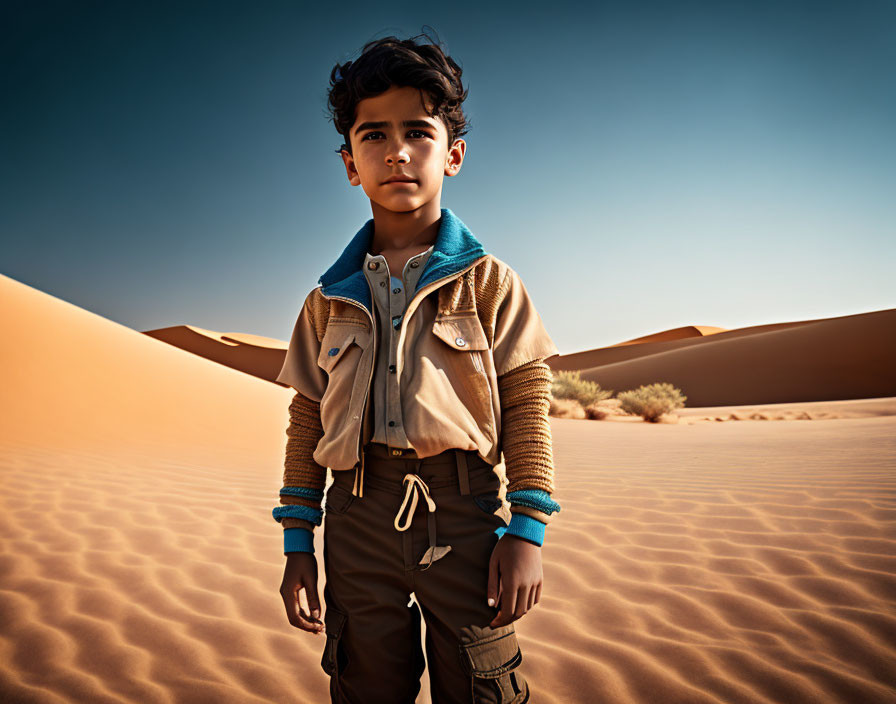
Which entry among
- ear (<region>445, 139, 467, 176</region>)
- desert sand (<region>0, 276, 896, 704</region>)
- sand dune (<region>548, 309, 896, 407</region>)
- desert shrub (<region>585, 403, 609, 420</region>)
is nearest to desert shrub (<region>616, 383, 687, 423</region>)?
desert shrub (<region>585, 403, 609, 420</region>)

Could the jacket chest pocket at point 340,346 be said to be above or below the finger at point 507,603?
above

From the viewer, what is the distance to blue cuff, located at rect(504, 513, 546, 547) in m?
1.19

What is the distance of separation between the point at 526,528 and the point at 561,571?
258cm

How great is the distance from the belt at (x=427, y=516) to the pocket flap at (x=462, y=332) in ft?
1.13

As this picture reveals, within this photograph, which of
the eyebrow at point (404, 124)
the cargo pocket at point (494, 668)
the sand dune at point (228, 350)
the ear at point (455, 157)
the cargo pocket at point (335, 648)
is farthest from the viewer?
the sand dune at point (228, 350)

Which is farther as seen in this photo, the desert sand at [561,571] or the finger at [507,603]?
the desert sand at [561,571]

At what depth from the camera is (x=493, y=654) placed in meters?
1.19

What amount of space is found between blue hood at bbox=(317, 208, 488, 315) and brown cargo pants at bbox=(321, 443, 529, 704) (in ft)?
1.41

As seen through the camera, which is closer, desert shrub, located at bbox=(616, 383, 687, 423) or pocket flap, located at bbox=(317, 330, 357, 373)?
pocket flap, located at bbox=(317, 330, 357, 373)

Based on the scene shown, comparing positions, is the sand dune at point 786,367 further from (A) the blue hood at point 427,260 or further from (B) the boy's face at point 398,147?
(B) the boy's face at point 398,147

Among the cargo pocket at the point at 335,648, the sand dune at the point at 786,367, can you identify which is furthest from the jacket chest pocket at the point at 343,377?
the sand dune at the point at 786,367

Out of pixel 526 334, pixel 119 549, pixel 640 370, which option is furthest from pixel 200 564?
pixel 640 370

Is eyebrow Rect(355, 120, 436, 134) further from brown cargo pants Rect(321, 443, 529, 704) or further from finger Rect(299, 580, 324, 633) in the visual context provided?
finger Rect(299, 580, 324, 633)

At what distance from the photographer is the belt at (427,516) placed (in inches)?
47.8
